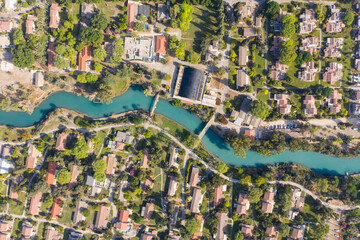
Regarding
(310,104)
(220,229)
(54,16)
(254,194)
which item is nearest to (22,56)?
(54,16)

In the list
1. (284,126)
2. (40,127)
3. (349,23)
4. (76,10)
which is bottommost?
(40,127)

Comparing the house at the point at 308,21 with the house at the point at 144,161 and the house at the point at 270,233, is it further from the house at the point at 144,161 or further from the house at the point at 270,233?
the house at the point at 144,161

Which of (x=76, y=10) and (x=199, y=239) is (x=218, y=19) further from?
(x=199, y=239)

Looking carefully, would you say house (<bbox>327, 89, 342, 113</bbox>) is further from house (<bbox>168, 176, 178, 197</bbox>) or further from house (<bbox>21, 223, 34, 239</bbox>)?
house (<bbox>21, 223, 34, 239</bbox>)

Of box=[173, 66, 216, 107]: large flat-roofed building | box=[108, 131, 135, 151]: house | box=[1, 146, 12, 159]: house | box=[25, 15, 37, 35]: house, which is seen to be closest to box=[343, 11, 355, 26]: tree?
box=[173, 66, 216, 107]: large flat-roofed building

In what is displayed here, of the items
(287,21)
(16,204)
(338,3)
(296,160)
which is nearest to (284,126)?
(296,160)

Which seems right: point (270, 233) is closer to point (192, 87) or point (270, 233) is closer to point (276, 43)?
point (192, 87)
